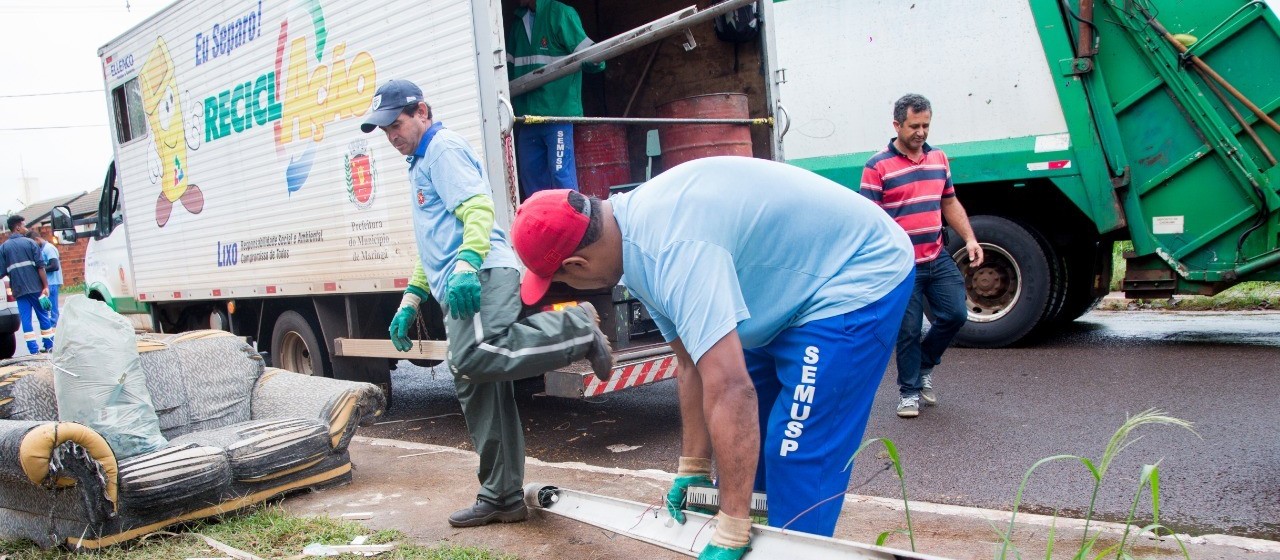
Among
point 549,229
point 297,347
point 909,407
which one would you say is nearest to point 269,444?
point 549,229

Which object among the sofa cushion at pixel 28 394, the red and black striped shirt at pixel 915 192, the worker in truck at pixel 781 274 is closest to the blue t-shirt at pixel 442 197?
the worker in truck at pixel 781 274

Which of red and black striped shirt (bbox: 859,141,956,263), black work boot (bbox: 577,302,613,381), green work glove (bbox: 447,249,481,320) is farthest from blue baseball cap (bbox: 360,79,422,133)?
red and black striped shirt (bbox: 859,141,956,263)

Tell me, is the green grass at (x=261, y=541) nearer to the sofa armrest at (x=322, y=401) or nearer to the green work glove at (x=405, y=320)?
the sofa armrest at (x=322, y=401)

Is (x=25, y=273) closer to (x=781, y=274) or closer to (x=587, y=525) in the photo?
(x=587, y=525)

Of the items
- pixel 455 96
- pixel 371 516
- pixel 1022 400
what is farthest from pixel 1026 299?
pixel 371 516

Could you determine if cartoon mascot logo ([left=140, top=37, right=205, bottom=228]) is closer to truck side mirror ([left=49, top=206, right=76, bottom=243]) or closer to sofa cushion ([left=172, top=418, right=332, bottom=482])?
truck side mirror ([left=49, top=206, right=76, bottom=243])

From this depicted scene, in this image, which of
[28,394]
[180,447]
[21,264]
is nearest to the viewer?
[180,447]

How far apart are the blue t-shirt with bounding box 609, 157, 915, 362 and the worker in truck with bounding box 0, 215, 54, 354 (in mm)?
11704

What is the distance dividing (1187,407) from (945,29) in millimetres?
3248

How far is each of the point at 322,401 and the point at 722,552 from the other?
2.78 meters

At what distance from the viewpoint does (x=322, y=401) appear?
4.44 meters

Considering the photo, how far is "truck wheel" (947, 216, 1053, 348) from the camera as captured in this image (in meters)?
6.55

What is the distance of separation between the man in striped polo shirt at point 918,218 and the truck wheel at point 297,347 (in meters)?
4.13

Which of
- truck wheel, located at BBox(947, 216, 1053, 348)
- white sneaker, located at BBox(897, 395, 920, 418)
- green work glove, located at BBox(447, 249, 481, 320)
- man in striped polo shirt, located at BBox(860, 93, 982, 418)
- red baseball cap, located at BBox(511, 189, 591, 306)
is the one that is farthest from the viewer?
truck wheel, located at BBox(947, 216, 1053, 348)
